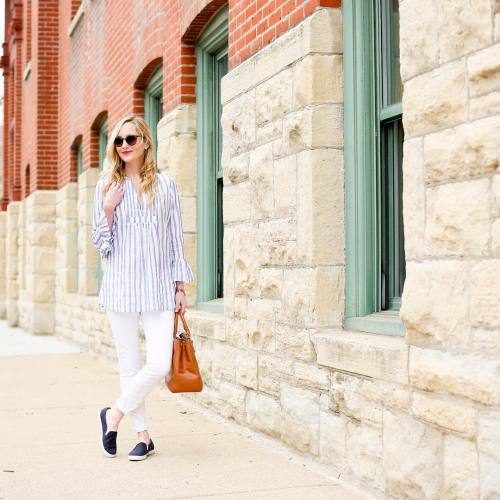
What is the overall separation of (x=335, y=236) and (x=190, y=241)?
312 cm

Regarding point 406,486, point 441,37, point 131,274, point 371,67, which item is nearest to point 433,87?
point 441,37

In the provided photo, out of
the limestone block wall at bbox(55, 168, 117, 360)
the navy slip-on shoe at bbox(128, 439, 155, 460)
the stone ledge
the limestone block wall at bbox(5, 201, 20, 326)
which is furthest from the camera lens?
the limestone block wall at bbox(5, 201, 20, 326)

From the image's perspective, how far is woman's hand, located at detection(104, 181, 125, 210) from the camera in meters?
5.47

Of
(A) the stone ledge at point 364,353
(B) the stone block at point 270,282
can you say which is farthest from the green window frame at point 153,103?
(A) the stone ledge at point 364,353

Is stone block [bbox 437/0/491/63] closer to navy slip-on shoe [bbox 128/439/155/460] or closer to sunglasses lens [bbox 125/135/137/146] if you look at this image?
sunglasses lens [bbox 125/135/137/146]

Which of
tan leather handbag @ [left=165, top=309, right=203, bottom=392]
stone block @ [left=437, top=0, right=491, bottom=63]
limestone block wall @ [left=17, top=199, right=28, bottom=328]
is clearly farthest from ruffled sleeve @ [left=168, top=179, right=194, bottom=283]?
limestone block wall @ [left=17, top=199, right=28, bottom=328]

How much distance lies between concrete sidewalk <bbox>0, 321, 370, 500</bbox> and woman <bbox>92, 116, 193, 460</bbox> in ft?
1.09

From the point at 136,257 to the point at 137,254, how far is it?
2 cm

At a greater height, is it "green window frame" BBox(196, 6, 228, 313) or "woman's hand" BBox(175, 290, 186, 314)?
"green window frame" BBox(196, 6, 228, 313)

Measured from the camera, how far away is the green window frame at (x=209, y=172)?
8.30 meters

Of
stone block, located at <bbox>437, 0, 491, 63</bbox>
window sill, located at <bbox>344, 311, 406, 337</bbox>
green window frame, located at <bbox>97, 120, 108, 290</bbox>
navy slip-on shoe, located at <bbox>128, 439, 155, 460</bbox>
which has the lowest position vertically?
navy slip-on shoe, located at <bbox>128, 439, 155, 460</bbox>

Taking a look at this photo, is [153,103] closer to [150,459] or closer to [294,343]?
[294,343]

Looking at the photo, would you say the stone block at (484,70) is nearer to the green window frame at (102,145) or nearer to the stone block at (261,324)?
the stone block at (261,324)

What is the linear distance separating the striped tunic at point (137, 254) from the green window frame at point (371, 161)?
1062mm
